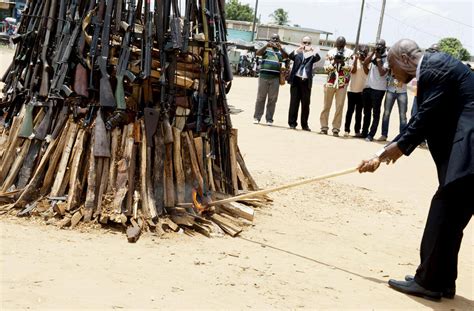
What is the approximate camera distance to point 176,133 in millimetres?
5906

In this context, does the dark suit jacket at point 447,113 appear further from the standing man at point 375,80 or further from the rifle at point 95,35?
the standing man at point 375,80

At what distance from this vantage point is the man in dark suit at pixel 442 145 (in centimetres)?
458

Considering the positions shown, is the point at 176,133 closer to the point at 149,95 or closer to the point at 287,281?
the point at 149,95

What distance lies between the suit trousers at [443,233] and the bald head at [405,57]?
96cm

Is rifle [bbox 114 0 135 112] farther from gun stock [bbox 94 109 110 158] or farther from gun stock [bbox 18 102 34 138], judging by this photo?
gun stock [bbox 18 102 34 138]

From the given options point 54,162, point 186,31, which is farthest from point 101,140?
point 186,31

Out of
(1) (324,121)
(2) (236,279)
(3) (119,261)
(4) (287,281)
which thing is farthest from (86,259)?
(1) (324,121)

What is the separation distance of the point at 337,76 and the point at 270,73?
148cm

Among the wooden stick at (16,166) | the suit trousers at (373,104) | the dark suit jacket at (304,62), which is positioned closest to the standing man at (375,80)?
the suit trousers at (373,104)

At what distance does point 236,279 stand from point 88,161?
1922 mm

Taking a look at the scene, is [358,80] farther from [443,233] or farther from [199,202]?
[443,233]

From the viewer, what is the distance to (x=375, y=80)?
13148mm

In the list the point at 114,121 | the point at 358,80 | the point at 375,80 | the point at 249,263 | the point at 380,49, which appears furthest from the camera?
the point at 358,80

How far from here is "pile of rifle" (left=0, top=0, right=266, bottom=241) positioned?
556cm
